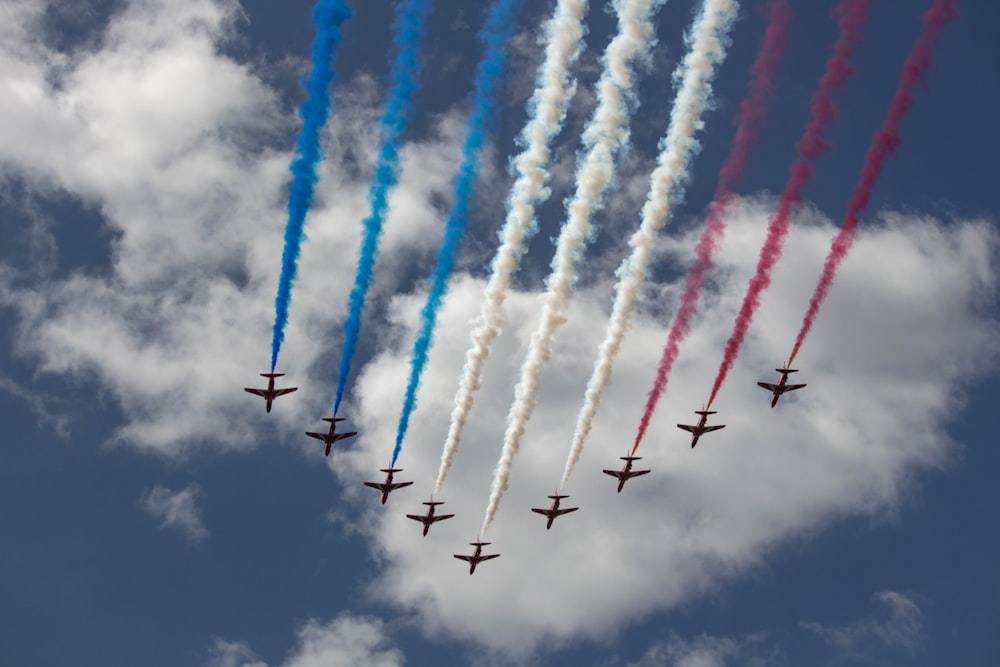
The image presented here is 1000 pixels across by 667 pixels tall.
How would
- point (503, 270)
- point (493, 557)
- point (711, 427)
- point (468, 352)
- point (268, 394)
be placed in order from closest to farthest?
point (503, 270) → point (468, 352) → point (268, 394) → point (711, 427) → point (493, 557)

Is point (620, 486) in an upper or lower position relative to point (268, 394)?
lower

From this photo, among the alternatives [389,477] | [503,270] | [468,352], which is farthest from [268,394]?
[503,270]

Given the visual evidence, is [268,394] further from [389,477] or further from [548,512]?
[548,512]

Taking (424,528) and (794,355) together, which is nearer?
(794,355)

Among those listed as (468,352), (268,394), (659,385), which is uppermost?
(268,394)

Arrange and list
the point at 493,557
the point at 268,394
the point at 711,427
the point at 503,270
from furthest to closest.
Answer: the point at 493,557
the point at 711,427
the point at 268,394
the point at 503,270

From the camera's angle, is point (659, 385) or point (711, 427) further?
point (711, 427)

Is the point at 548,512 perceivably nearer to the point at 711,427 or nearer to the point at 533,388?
the point at 711,427

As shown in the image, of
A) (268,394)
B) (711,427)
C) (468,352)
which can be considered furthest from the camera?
(711,427)

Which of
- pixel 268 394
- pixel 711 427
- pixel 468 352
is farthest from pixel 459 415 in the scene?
pixel 711 427
